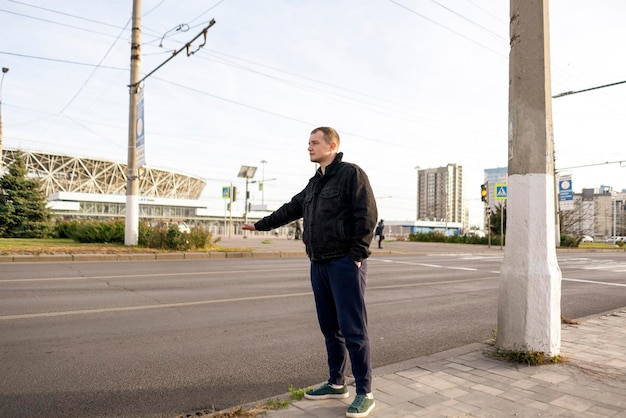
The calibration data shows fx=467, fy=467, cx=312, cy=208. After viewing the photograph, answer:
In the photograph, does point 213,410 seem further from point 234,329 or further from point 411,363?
point 234,329

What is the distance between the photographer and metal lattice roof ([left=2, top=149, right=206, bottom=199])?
108 meters

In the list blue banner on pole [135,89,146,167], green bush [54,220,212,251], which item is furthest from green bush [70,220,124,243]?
blue banner on pole [135,89,146,167]

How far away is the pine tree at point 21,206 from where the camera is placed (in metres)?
25.5

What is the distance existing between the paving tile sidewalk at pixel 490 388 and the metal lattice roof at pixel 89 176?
341 ft

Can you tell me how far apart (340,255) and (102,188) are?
131m

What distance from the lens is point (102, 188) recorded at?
121938mm

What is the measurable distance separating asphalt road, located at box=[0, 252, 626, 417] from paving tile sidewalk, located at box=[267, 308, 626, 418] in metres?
0.51

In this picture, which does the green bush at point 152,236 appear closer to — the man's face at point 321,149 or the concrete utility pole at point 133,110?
the concrete utility pole at point 133,110

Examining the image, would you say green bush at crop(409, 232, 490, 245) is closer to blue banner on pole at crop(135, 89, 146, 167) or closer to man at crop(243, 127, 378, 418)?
blue banner on pole at crop(135, 89, 146, 167)

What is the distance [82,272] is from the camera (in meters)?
Result: 10.6

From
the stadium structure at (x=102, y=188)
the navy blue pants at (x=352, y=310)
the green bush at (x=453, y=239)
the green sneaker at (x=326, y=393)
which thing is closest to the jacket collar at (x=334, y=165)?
the navy blue pants at (x=352, y=310)

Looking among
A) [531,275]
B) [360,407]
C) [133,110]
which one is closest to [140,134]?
[133,110]

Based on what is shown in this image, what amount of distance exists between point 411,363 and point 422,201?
14762 cm

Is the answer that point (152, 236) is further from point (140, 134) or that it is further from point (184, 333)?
point (184, 333)
